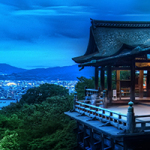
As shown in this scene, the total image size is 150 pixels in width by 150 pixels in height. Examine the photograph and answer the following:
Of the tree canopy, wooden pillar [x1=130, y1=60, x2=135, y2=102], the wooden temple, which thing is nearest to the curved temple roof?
the wooden temple

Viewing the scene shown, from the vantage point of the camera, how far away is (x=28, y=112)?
83.1ft

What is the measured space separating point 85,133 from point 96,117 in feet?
6.54

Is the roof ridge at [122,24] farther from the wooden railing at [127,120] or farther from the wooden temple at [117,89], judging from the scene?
the wooden railing at [127,120]

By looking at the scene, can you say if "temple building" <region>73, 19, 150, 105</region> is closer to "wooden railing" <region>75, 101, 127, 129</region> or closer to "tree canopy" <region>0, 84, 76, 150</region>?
"wooden railing" <region>75, 101, 127, 129</region>

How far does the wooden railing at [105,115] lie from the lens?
1010 cm

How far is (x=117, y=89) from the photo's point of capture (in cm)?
1619

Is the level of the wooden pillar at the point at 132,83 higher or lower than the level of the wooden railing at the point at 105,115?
higher

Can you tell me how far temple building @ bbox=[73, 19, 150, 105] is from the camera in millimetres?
14680

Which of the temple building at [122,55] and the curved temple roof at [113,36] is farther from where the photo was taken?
the curved temple roof at [113,36]

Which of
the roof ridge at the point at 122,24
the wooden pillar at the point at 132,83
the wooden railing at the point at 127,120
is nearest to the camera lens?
the wooden railing at the point at 127,120

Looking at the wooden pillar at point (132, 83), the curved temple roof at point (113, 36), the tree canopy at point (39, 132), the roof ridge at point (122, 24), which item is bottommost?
the tree canopy at point (39, 132)

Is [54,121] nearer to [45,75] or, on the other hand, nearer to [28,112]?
[28,112]

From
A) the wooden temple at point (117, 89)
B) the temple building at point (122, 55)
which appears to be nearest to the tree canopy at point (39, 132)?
the wooden temple at point (117, 89)

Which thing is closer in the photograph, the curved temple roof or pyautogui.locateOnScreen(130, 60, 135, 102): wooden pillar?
pyautogui.locateOnScreen(130, 60, 135, 102): wooden pillar
